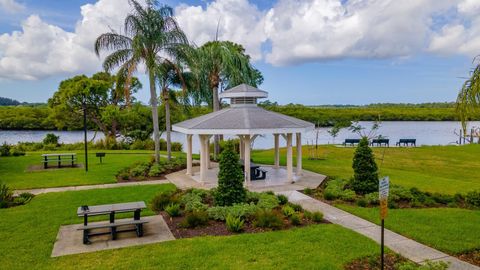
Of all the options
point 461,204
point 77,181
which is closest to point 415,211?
point 461,204

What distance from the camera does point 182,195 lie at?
36.9 ft

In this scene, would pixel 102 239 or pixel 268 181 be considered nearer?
pixel 102 239

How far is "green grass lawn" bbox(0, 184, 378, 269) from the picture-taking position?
6211 mm

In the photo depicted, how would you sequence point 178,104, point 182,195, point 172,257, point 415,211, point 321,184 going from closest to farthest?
point 172,257 → point 415,211 → point 182,195 → point 321,184 → point 178,104

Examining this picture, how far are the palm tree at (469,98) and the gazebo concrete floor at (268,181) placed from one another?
6934mm

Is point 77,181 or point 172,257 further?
point 77,181

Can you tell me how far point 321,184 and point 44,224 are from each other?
380 inches

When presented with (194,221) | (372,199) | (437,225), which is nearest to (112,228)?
(194,221)

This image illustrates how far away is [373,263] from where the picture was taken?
6.27m

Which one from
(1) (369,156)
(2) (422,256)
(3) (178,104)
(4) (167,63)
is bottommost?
(2) (422,256)

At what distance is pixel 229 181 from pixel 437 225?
543 centimetres

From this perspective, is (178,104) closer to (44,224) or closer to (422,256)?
(44,224)

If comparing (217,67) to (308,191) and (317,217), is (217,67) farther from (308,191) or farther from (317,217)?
(317,217)

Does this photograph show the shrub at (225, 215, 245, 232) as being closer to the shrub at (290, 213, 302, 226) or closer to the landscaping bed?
the landscaping bed
